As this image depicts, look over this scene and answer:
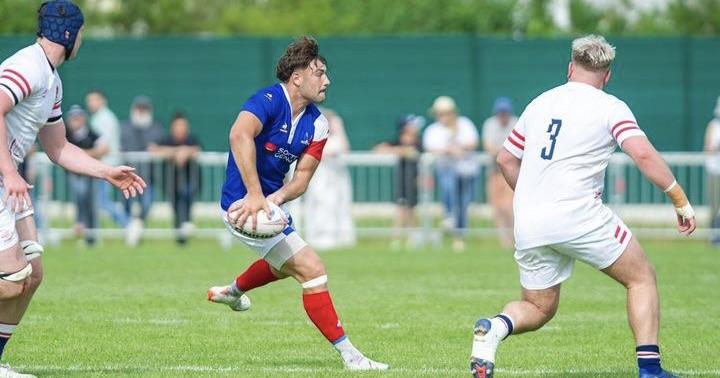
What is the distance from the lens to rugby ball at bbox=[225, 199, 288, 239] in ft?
29.1

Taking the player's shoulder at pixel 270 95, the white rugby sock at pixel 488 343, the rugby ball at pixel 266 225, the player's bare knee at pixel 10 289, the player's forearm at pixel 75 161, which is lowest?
the white rugby sock at pixel 488 343

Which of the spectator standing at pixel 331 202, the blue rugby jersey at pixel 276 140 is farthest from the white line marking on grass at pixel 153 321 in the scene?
the spectator standing at pixel 331 202

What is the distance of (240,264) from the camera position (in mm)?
17828

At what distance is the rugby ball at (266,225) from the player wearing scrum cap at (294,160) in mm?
63

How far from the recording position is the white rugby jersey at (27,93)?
812 cm

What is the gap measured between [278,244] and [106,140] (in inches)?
535

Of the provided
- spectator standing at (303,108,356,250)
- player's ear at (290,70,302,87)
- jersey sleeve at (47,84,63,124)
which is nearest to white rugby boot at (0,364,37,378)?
jersey sleeve at (47,84,63,124)

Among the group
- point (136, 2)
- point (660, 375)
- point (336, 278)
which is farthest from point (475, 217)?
point (136, 2)

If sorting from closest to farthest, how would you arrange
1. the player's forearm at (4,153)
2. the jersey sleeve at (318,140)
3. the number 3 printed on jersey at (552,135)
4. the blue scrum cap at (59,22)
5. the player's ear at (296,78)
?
the player's forearm at (4,153) < the number 3 printed on jersey at (552,135) < the blue scrum cap at (59,22) < the player's ear at (296,78) < the jersey sleeve at (318,140)

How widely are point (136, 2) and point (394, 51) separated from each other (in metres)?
16.1

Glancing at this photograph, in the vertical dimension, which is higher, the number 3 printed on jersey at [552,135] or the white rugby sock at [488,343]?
the number 3 printed on jersey at [552,135]

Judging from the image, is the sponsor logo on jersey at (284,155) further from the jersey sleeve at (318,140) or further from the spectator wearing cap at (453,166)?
the spectator wearing cap at (453,166)

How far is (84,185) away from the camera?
838 inches

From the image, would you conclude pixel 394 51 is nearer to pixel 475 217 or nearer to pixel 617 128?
pixel 475 217
